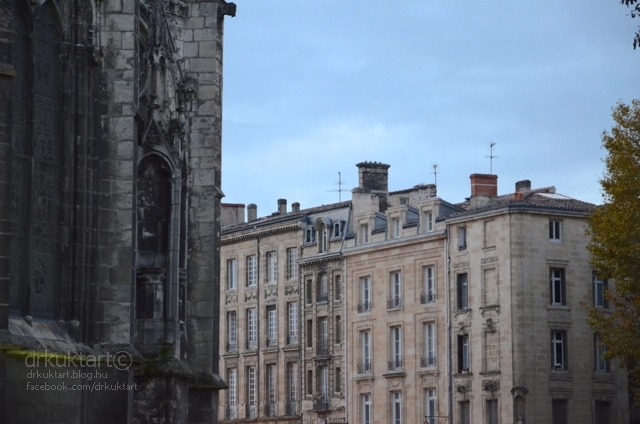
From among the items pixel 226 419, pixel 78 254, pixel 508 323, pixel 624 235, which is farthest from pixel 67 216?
pixel 226 419

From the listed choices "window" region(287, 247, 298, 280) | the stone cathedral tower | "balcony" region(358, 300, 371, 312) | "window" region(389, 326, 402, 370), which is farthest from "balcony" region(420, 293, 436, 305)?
the stone cathedral tower

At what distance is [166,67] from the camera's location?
28.9m

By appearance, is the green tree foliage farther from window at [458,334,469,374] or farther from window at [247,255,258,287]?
window at [247,255,258,287]

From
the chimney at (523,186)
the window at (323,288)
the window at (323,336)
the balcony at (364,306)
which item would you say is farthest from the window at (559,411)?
the window at (323,288)

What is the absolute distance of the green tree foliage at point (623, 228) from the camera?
52.9m

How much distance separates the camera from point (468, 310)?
71812mm

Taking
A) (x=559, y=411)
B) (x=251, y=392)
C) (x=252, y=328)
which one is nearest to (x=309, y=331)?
(x=252, y=328)

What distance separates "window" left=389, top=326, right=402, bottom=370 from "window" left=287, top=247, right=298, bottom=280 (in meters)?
7.82

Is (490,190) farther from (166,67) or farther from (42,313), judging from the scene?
(42,313)

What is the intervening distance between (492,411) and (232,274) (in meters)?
21.2

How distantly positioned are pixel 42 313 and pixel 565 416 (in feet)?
159

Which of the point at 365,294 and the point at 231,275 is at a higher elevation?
the point at 231,275

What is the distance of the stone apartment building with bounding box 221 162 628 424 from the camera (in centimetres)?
6938

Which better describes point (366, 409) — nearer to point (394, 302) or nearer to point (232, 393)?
point (394, 302)
